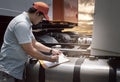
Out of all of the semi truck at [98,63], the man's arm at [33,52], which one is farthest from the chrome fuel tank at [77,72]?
the man's arm at [33,52]

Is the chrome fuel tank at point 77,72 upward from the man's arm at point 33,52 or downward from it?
downward

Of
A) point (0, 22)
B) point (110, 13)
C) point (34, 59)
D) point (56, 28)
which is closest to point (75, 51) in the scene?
point (34, 59)

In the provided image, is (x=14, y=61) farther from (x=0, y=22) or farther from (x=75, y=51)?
(x=0, y=22)

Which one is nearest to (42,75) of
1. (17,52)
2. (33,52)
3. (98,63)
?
(33,52)

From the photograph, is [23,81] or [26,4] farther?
[26,4]

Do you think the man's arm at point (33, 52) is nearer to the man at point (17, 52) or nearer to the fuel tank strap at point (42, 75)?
the man at point (17, 52)

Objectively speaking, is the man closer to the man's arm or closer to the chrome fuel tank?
the man's arm

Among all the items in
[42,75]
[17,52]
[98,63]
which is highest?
[17,52]

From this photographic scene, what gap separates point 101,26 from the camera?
138 inches

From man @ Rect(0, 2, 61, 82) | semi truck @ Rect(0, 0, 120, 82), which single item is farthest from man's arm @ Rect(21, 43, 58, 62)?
semi truck @ Rect(0, 0, 120, 82)

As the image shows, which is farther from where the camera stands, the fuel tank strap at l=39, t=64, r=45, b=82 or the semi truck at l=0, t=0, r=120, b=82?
the fuel tank strap at l=39, t=64, r=45, b=82

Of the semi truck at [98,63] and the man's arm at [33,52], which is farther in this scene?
the man's arm at [33,52]

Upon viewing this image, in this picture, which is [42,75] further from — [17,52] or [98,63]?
[98,63]

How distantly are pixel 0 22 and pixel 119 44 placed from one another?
2.41 metres
